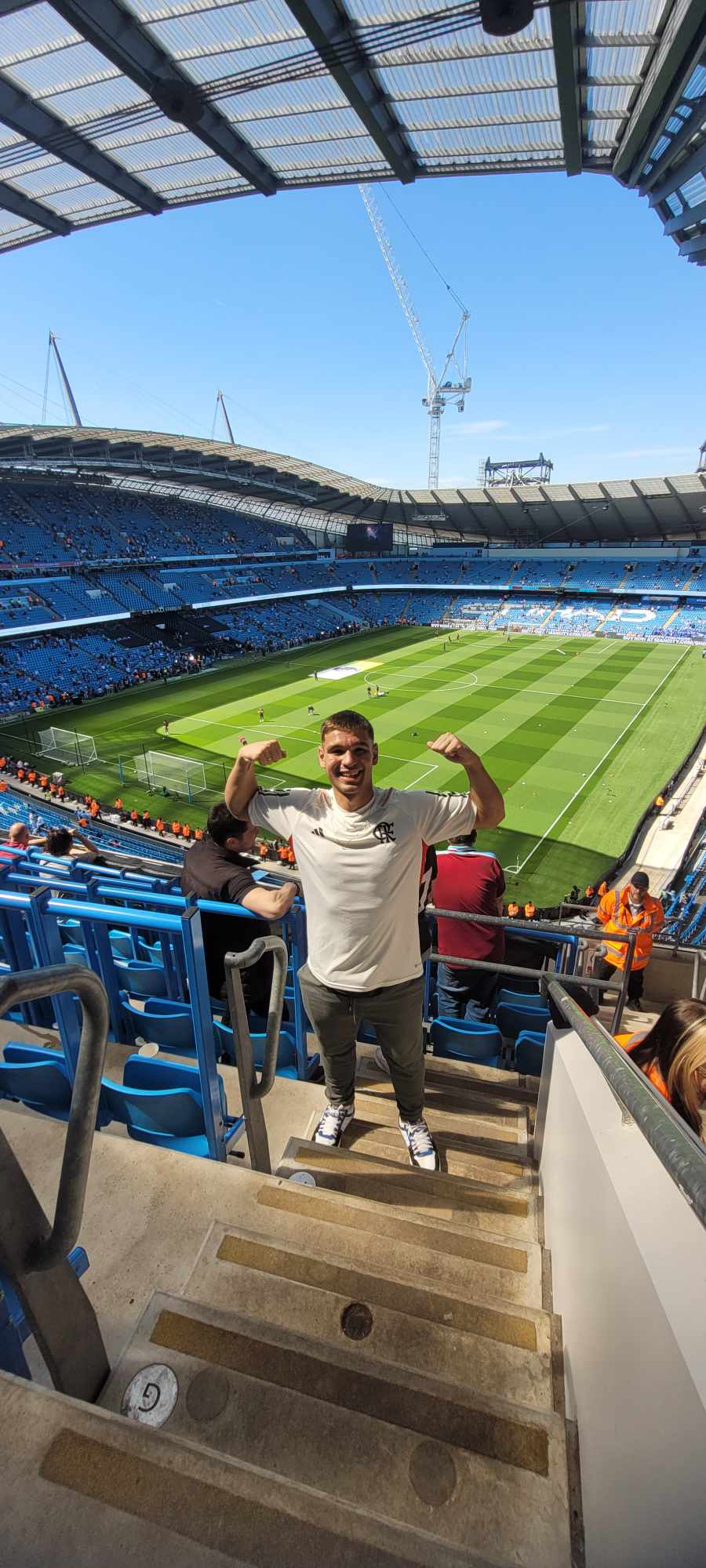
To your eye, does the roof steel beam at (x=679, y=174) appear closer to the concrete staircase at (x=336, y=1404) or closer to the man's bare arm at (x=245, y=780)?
the man's bare arm at (x=245, y=780)

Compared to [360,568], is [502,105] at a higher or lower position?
higher

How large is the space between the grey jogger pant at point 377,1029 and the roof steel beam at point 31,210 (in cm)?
1275

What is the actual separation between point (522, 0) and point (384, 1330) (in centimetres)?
957

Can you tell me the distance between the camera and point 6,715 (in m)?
32.3

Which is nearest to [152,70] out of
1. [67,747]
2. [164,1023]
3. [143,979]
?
[143,979]

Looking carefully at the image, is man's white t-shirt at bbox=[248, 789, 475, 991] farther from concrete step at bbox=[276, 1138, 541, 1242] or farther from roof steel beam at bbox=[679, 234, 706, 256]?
roof steel beam at bbox=[679, 234, 706, 256]

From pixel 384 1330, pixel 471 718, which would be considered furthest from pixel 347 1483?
pixel 471 718

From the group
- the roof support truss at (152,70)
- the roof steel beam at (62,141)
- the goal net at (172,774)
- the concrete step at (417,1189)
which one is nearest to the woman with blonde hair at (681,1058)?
the concrete step at (417,1189)

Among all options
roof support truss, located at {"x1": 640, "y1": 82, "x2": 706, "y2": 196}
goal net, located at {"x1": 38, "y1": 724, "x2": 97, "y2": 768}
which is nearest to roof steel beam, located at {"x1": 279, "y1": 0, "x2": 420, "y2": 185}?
roof support truss, located at {"x1": 640, "y1": 82, "x2": 706, "y2": 196}

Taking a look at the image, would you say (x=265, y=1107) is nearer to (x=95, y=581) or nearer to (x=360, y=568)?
(x=95, y=581)

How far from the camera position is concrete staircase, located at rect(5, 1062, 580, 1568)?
1269 mm

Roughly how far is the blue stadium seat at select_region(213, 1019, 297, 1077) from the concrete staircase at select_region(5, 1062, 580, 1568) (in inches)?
38.8

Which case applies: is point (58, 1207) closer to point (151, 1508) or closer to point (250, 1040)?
point (151, 1508)

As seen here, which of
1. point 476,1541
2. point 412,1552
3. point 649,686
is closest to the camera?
point 412,1552
